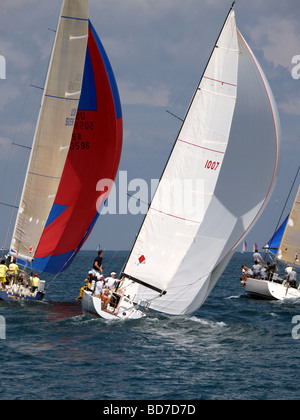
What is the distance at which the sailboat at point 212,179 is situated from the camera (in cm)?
2081

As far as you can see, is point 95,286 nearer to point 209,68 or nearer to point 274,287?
point 209,68

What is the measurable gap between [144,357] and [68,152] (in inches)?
450

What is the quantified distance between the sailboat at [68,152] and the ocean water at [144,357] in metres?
2.71

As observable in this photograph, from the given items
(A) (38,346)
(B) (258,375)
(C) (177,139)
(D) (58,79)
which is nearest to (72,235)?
(D) (58,79)

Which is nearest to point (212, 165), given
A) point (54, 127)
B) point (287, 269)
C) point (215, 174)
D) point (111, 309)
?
point (215, 174)

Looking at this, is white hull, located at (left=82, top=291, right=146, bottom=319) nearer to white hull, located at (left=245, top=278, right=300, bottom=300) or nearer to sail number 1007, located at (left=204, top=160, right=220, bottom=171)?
sail number 1007, located at (left=204, top=160, right=220, bottom=171)

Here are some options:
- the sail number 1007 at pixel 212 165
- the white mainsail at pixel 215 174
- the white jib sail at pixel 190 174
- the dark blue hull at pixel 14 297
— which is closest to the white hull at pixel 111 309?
the white mainsail at pixel 215 174

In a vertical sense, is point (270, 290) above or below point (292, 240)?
below

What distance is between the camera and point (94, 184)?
27.3 meters

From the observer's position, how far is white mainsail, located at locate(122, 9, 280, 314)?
2083 cm

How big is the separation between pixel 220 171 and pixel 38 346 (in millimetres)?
7494

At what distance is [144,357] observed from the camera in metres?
17.3

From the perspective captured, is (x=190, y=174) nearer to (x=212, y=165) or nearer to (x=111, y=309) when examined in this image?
(x=212, y=165)

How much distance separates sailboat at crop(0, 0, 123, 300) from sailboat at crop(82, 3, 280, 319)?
17.5ft
